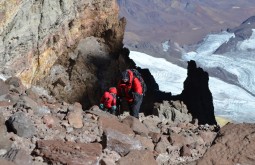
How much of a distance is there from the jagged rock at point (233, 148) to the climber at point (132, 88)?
2.98 m

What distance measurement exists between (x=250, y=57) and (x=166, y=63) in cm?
1939

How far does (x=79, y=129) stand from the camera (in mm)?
5289

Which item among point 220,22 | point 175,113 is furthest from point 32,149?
point 220,22

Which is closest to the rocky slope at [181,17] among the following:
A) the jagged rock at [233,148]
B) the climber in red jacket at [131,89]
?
the climber in red jacket at [131,89]

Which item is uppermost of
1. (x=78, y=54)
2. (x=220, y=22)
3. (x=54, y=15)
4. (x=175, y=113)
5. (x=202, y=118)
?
(x=54, y=15)

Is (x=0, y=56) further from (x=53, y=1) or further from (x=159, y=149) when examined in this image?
(x=159, y=149)

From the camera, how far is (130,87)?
7988 mm

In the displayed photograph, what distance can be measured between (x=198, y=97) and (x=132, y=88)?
1477 cm

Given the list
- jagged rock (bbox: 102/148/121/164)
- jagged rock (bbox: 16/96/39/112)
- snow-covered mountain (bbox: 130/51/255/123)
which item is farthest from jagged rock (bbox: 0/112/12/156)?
snow-covered mountain (bbox: 130/51/255/123)

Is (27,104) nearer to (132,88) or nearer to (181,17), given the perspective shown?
(132,88)

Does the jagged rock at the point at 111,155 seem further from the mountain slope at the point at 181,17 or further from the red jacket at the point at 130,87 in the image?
the mountain slope at the point at 181,17

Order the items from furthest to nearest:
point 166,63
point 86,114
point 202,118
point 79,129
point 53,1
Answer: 1. point 166,63
2. point 202,118
3. point 53,1
4. point 86,114
5. point 79,129

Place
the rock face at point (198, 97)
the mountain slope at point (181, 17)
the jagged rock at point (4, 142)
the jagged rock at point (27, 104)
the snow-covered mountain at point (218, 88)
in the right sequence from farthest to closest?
1. the mountain slope at point (181, 17)
2. the snow-covered mountain at point (218, 88)
3. the rock face at point (198, 97)
4. the jagged rock at point (27, 104)
5. the jagged rock at point (4, 142)

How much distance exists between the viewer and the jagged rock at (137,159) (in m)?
4.55
